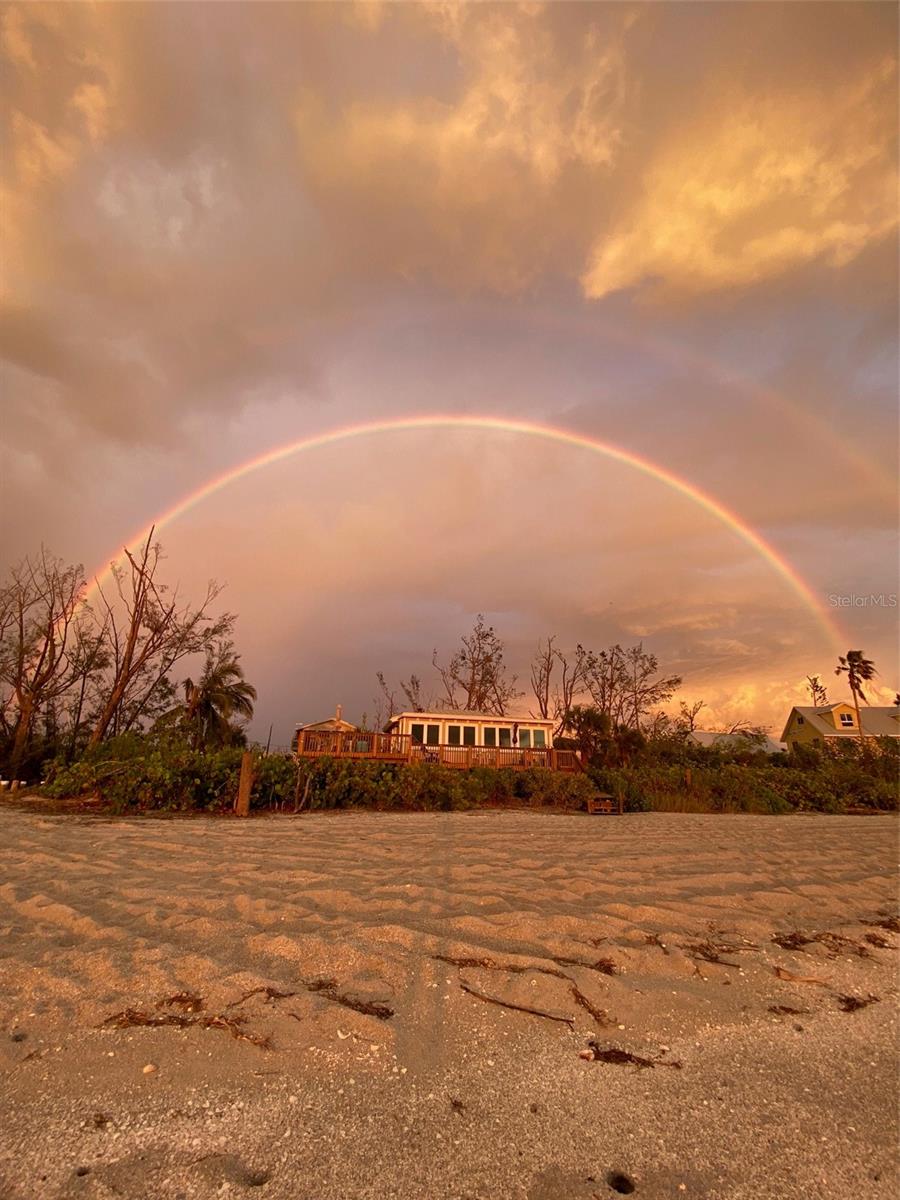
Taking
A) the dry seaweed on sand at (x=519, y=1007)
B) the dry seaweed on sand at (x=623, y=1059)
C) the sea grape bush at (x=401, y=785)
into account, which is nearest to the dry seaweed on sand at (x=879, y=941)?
the dry seaweed on sand at (x=623, y=1059)

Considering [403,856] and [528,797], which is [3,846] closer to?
[403,856]

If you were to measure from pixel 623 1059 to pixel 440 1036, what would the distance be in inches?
32.1

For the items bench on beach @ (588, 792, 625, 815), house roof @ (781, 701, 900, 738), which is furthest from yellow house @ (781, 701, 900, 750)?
bench on beach @ (588, 792, 625, 815)

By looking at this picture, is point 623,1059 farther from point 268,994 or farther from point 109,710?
point 109,710

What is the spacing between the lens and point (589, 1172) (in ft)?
6.43

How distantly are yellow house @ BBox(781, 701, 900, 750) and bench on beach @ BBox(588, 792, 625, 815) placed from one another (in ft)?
144

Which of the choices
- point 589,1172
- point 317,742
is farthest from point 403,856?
point 317,742

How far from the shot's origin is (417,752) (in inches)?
901

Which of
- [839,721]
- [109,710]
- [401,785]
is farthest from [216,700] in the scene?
[839,721]

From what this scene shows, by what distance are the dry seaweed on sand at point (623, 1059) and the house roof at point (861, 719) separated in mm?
56385

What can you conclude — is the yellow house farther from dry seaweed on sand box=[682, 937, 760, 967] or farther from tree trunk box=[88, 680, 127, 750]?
dry seaweed on sand box=[682, 937, 760, 967]

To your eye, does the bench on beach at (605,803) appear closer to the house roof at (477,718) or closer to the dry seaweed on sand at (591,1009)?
the dry seaweed on sand at (591,1009)

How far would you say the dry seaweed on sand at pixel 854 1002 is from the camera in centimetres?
327

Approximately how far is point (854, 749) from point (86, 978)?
29321 mm
